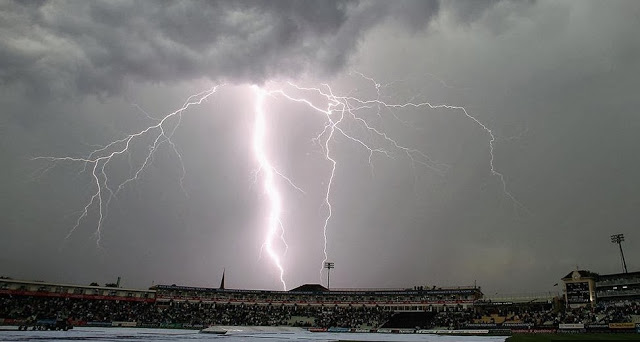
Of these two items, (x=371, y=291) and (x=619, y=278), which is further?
(x=371, y=291)

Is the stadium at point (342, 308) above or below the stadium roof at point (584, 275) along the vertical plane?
below

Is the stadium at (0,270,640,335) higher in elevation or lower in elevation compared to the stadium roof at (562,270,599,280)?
lower

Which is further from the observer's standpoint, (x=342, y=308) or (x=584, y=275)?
(x=342, y=308)

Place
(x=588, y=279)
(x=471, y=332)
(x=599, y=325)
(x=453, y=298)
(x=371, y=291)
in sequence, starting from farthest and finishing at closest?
(x=371, y=291), (x=453, y=298), (x=588, y=279), (x=471, y=332), (x=599, y=325)

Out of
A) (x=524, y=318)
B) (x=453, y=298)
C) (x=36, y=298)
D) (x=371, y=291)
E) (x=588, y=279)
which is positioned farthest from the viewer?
(x=371, y=291)

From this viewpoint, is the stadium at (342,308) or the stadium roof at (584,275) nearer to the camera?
the stadium at (342,308)

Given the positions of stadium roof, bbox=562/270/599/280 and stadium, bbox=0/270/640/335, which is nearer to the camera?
stadium, bbox=0/270/640/335

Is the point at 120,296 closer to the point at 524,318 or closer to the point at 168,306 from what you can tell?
the point at 168,306

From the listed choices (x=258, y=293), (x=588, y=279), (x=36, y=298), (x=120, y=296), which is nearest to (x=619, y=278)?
(x=588, y=279)
